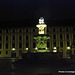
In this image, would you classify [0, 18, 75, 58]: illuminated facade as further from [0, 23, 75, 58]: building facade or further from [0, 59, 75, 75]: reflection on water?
[0, 59, 75, 75]: reflection on water

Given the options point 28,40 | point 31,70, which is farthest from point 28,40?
point 31,70

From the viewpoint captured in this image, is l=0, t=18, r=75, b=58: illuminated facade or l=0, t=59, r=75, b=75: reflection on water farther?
l=0, t=18, r=75, b=58: illuminated facade

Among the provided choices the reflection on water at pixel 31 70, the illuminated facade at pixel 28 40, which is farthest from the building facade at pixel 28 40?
the reflection on water at pixel 31 70

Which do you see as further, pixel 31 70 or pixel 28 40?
pixel 28 40

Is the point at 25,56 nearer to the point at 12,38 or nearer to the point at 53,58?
the point at 53,58

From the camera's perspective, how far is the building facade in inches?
2491

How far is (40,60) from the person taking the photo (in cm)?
2930

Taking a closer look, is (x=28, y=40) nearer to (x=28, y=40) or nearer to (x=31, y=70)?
(x=28, y=40)

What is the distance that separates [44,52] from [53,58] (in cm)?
193

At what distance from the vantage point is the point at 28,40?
212 ft

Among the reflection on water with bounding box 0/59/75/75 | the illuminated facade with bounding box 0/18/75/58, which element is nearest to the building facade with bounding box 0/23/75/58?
the illuminated facade with bounding box 0/18/75/58

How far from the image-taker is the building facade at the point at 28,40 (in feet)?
208

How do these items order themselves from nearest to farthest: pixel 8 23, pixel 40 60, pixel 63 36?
pixel 40 60 < pixel 63 36 < pixel 8 23

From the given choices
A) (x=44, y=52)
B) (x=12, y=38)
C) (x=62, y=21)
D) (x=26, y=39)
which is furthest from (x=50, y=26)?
(x=44, y=52)
